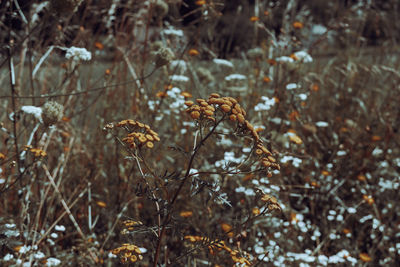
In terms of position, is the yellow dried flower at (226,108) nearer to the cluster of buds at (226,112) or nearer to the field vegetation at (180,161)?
the cluster of buds at (226,112)

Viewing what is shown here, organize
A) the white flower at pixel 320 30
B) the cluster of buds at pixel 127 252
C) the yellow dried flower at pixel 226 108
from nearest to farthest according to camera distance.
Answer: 1. the yellow dried flower at pixel 226 108
2. the cluster of buds at pixel 127 252
3. the white flower at pixel 320 30

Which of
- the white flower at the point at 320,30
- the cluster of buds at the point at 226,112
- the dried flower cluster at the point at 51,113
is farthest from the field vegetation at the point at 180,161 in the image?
the cluster of buds at the point at 226,112

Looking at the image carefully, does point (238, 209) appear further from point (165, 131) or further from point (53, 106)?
point (53, 106)

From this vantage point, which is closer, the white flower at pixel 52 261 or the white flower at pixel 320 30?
the white flower at pixel 52 261

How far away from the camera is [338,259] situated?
1.81m

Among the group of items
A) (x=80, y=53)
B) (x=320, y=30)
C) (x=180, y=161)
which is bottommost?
(x=180, y=161)

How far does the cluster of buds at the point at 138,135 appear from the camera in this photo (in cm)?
108

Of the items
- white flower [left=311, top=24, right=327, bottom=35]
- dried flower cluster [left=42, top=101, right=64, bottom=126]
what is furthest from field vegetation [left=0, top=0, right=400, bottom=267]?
white flower [left=311, top=24, right=327, bottom=35]

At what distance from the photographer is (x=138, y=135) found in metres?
1.09

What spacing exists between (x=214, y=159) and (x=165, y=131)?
54 cm

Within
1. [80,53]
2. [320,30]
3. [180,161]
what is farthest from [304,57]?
[320,30]

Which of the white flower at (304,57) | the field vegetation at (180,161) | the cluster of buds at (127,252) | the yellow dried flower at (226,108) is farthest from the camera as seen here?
the white flower at (304,57)

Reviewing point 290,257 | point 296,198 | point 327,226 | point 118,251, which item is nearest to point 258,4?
point 296,198

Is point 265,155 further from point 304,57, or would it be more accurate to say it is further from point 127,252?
point 304,57
